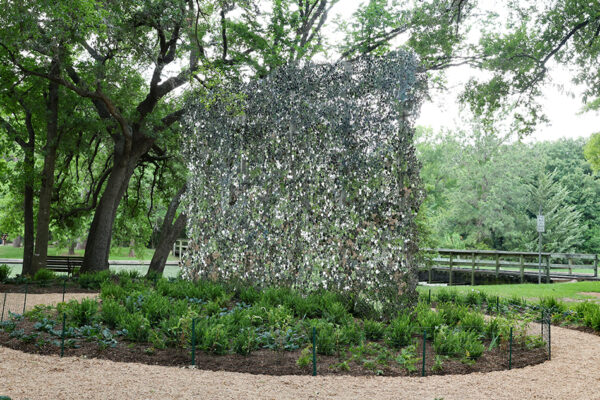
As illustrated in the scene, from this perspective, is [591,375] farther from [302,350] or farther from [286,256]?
A: [286,256]

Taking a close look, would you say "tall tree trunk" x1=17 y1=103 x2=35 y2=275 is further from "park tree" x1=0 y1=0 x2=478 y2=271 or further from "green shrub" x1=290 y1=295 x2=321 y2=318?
"green shrub" x1=290 y1=295 x2=321 y2=318

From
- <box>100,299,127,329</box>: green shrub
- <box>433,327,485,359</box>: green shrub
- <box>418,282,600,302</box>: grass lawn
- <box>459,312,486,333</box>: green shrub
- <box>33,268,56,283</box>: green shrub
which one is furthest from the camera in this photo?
<box>33,268,56,283</box>: green shrub

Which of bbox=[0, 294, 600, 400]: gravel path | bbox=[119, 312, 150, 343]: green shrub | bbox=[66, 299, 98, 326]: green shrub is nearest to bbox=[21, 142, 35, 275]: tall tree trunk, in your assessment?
bbox=[66, 299, 98, 326]: green shrub

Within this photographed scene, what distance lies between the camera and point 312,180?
26.7 feet

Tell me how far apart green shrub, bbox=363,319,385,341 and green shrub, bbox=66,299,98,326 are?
3.64 metres

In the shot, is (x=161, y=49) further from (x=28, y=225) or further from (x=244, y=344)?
(x=244, y=344)

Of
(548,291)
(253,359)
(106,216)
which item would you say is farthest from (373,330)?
(106,216)

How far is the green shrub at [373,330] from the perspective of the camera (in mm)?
6168

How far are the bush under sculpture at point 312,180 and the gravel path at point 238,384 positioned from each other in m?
2.36

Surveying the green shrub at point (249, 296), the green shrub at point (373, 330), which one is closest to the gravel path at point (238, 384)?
the green shrub at point (373, 330)

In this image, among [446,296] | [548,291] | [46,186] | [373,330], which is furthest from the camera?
[46,186]

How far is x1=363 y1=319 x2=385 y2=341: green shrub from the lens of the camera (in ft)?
20.2

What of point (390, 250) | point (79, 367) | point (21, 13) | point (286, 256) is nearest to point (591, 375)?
point (390, 250)

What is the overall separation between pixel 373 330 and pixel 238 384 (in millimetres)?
2259
